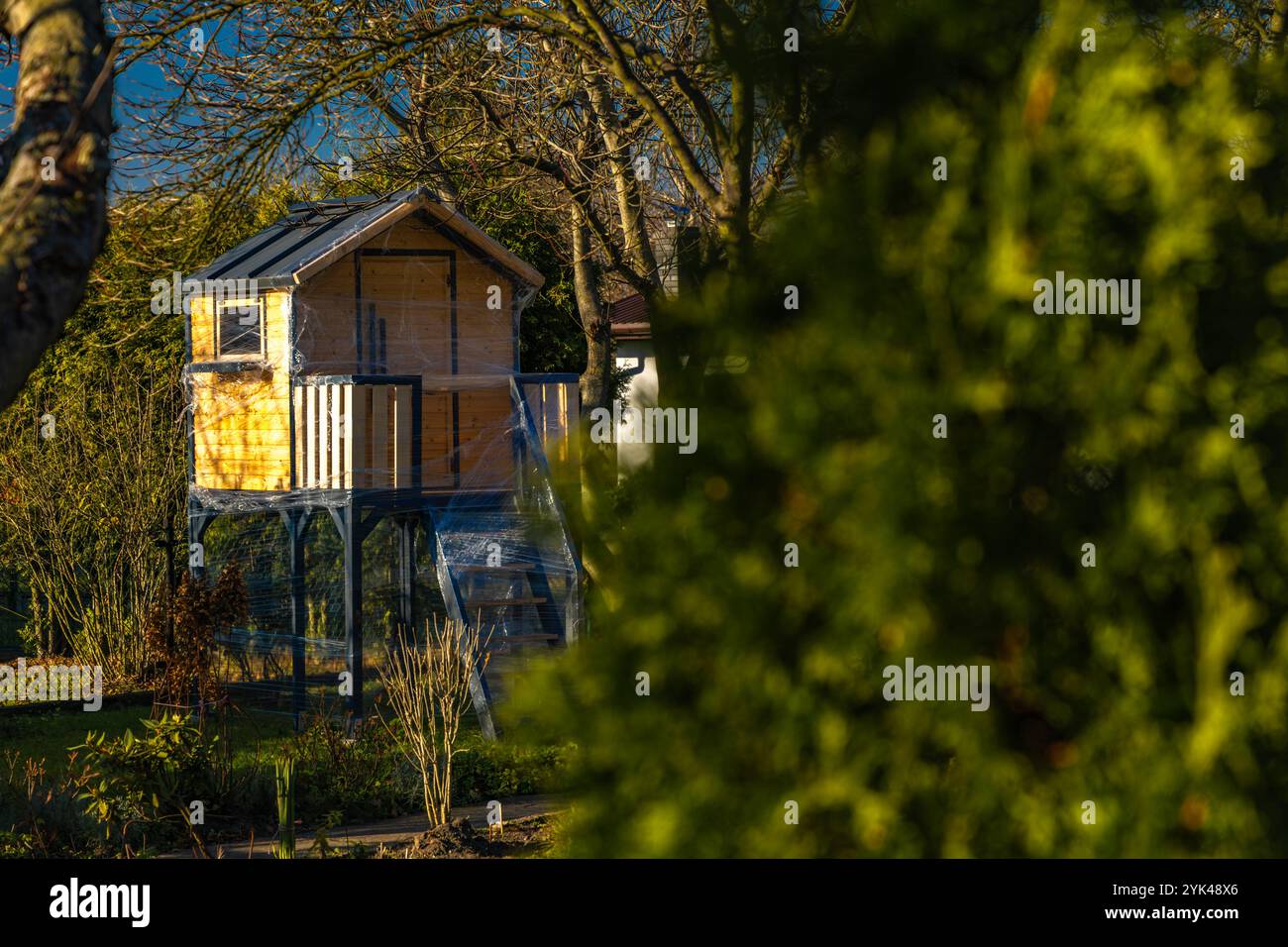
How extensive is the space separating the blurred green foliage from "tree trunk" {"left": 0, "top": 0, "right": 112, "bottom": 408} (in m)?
3.02

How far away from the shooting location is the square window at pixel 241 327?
15.2 m

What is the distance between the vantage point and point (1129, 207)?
3.04m

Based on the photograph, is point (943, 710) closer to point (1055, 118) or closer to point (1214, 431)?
point (1214, 431)

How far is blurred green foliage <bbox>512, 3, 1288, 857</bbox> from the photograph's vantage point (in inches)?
117

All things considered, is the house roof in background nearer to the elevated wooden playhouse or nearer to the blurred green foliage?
the elevated wooden playhouse

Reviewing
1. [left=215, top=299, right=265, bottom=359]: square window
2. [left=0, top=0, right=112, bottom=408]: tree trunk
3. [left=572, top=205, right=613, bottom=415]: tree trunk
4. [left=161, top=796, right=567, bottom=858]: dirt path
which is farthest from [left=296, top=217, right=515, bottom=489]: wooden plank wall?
[left=0, top=0, right=112, bottom=408]: tree trunk

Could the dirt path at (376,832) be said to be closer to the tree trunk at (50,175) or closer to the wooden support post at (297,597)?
the tree trunk at (50,175)

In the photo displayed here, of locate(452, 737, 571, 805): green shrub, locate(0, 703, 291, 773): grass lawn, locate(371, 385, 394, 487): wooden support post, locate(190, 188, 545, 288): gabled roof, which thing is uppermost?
locate(190, 188, 545, 288): gabled roof

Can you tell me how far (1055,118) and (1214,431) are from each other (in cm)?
79

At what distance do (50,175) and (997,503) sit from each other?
13.0 feet

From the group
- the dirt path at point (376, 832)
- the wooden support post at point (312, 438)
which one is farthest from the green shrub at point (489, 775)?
the wooden support post at point (312, 438)

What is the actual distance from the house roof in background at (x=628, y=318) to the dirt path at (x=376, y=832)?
15.4m
